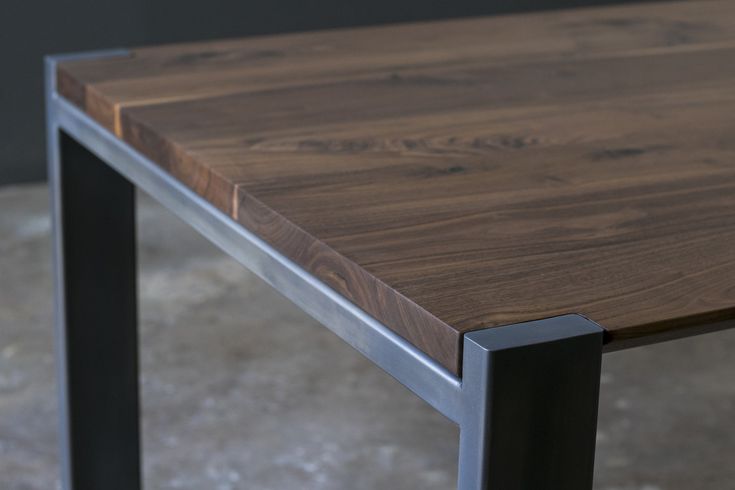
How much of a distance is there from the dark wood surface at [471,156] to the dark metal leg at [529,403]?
0.06 feet

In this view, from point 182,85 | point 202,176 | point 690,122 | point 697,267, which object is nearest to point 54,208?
point 182,85

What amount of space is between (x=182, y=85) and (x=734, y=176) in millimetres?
518

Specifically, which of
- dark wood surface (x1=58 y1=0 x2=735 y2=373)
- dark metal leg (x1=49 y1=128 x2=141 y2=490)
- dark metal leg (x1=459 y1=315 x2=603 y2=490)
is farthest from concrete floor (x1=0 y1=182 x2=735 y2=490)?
dark metal leg (x1=459 y1=315 x2=603 y2=490)

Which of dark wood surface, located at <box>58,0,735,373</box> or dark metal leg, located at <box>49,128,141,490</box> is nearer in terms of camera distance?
dark wood surface, located at <box>58,0,735,373</box>

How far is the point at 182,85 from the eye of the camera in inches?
44.3

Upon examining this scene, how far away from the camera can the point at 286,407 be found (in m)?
1.83

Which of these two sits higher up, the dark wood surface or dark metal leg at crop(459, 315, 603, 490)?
the dark wood surface

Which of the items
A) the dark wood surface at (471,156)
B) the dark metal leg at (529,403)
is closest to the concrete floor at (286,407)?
the dark wood surface at (471,156)

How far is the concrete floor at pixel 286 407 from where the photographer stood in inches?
65.1

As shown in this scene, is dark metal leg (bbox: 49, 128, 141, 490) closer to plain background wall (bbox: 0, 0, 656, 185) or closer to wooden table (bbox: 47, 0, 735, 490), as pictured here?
wooden table (bbox: 47, 0, 735, 490)

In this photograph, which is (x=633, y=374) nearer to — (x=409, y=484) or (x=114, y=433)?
(x=409, y=484)

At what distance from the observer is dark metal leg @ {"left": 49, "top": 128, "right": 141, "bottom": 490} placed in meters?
1.19

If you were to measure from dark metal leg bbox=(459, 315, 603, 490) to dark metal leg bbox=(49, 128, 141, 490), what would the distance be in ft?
2.23

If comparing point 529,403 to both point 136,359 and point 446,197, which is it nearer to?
point 446,197
